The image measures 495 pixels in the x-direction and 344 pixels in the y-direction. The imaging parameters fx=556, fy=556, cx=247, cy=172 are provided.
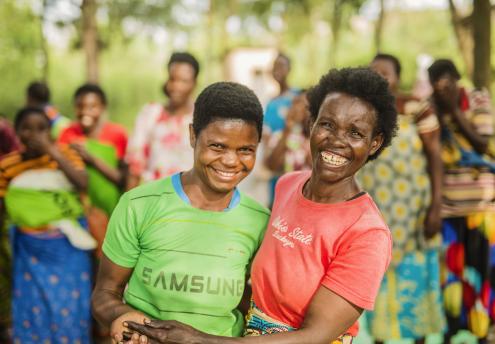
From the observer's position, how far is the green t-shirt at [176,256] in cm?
202

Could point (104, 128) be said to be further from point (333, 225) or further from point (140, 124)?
point (333, 225)

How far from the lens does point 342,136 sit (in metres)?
1.99

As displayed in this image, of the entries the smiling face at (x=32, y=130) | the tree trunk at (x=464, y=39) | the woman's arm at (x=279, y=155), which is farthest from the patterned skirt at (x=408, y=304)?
the tree trunk at (x=464, y=39)

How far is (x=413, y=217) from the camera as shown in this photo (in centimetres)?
383

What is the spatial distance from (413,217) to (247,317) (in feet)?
6.62

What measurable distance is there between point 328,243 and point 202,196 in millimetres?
528

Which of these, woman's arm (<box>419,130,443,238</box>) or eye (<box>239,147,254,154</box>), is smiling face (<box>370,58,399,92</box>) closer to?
woman's arm (<box>419,130,443,238</box>)

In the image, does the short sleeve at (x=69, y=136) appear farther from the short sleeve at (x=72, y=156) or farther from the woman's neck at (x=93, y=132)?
the short sleeve at (x=72, y=156)

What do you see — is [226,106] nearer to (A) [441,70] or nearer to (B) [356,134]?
(B) [356,134]

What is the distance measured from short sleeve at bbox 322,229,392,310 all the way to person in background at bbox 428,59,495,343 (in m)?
2.29

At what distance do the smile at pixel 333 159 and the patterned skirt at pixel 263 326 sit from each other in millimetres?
612

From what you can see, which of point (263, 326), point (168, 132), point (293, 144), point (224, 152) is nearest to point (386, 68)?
point (293, 144)

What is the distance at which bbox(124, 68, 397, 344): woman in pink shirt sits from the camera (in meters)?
1.83

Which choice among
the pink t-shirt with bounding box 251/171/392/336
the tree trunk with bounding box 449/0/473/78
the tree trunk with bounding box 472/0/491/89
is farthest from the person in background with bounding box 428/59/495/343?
the tree trunk with bounding box 449/0/473/78
